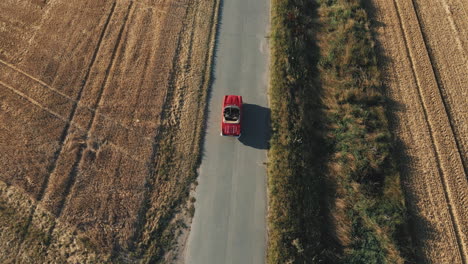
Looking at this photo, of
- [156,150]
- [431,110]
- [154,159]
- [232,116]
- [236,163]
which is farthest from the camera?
[431,110]

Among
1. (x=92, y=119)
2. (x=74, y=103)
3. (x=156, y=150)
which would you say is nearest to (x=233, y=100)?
(x=156, y=150)

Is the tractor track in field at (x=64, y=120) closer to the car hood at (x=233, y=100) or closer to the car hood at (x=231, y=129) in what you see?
the car hood at (x=231, y=129)

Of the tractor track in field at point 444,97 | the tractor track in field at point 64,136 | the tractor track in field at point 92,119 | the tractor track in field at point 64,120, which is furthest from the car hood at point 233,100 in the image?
the tractor track in field at point 444,97

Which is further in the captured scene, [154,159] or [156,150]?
[156,150]

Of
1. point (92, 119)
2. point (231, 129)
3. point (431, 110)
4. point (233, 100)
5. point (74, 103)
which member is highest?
point (431, 110)

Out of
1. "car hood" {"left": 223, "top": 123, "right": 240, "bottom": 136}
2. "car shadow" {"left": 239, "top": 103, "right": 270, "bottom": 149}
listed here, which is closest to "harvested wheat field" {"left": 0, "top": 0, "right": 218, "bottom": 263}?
"car hood" {"left": 223, "top": 123, "right": 240, "bottom": 136}

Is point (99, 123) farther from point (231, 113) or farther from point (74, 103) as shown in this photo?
point (231, 113)

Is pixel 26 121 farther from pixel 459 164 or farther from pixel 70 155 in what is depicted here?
pixel 459 164
